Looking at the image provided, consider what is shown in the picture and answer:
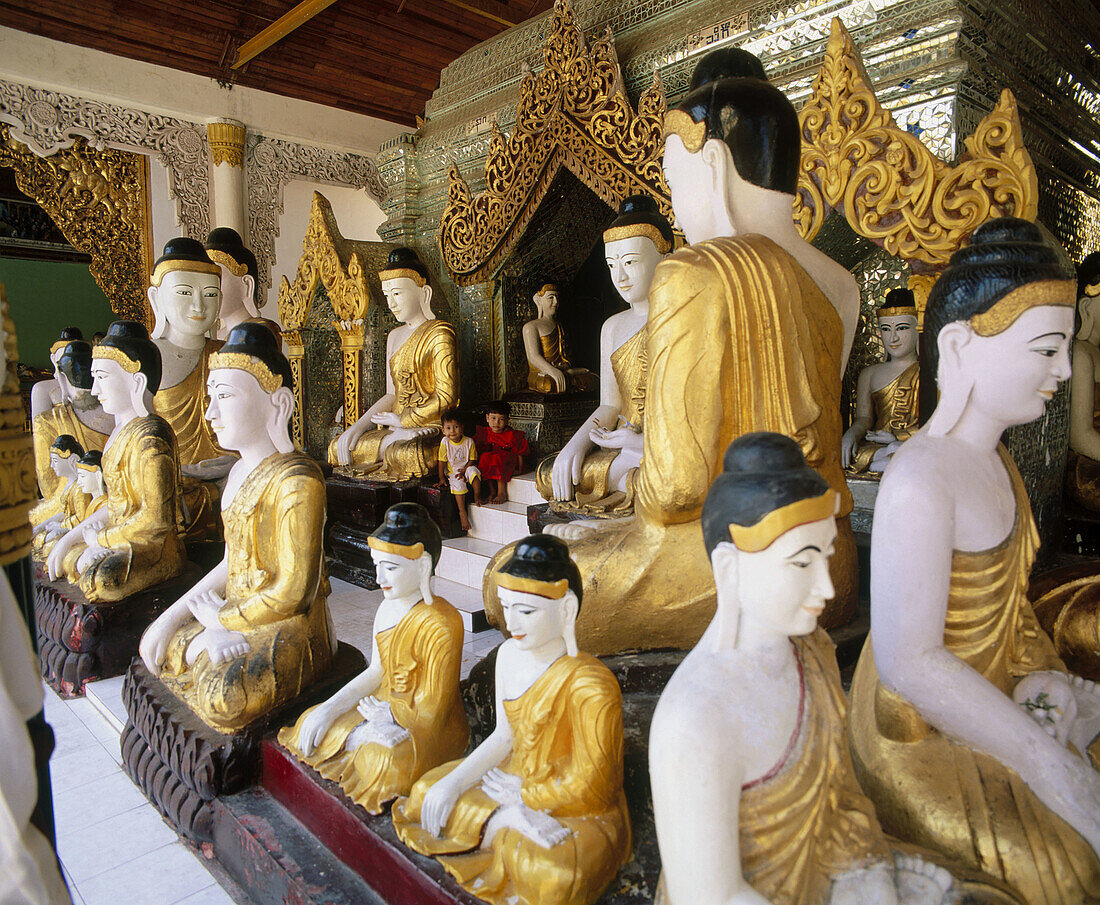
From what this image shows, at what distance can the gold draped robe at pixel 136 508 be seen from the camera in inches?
122

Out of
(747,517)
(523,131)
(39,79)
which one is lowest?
(747,517)

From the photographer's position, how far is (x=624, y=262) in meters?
3.22

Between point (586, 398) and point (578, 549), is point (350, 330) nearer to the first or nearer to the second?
point (586, 398)

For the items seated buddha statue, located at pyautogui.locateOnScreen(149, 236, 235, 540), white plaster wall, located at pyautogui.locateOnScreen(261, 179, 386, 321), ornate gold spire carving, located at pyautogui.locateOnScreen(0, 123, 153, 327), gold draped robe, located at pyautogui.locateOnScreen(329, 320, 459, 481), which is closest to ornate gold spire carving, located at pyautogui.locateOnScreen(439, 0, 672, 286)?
gold draped robe, located at pyautogui.locateOnScreen(329, 320, 459, 481)

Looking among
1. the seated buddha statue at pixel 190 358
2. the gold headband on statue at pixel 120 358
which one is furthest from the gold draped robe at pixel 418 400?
the gold headband on statue at pixel 120 358

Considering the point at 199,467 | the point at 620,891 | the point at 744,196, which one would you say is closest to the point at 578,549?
the point at 620,891

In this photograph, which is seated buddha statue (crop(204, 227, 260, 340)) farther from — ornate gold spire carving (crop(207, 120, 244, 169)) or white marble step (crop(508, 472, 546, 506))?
ornate gold spire carving (crop(207, 120, 244, 169))

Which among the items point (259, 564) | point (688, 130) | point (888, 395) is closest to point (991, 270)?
point (688, 130)

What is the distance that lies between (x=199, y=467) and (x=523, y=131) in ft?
8.81

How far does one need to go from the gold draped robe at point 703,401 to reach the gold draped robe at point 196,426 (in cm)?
284

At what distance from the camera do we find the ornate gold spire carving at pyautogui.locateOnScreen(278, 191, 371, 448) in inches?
222

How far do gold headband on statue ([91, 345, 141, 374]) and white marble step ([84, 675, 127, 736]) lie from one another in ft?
4.30

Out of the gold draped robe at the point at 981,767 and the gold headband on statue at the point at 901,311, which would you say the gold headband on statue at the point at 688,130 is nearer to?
the gold draped robe at the point at 981,767

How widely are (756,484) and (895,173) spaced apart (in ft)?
5.24
